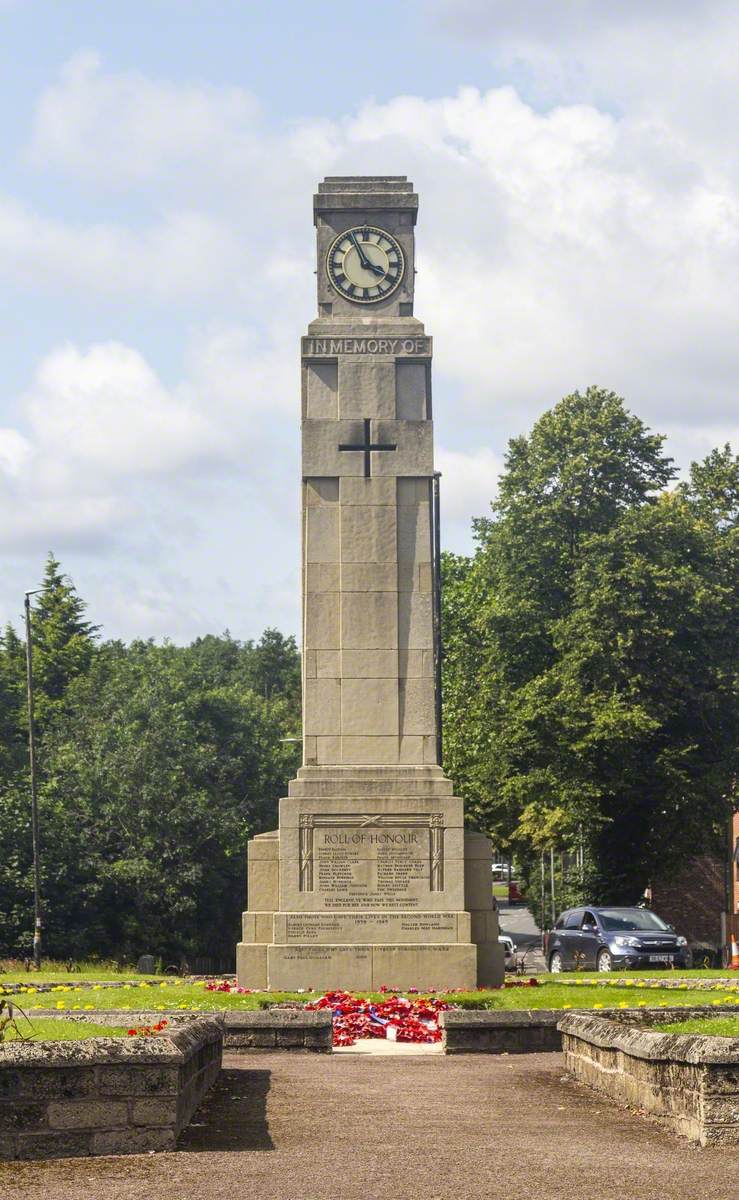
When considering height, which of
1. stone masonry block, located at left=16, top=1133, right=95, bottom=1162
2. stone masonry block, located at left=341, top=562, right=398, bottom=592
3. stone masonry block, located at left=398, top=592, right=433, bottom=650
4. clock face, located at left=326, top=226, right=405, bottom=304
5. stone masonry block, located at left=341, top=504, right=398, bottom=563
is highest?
clock face, located at left=326, top=226, right=405, bottom=304

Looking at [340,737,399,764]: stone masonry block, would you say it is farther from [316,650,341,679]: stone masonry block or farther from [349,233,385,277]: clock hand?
[349,233,385,277]: clock hand

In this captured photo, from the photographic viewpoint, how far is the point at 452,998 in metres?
21.8

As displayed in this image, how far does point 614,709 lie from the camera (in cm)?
4303

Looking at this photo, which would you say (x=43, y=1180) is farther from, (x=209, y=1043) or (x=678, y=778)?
(x=678, y=778)

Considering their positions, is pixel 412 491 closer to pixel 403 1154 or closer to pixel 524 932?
pixel 403 1154

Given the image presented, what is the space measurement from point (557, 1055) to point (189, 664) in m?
57.7

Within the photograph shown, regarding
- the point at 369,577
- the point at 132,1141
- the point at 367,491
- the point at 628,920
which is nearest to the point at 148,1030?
the point at 132,1141

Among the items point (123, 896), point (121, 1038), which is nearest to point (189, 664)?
point (123, 896)

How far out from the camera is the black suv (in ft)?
111

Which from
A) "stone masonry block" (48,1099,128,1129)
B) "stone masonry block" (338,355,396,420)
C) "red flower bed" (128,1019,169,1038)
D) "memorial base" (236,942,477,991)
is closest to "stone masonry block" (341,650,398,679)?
"stone masonry block" (338,355,396,420)

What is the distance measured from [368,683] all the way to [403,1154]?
16170mm

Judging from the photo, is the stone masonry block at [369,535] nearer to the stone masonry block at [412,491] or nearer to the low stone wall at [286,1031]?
the stone masonry block at [412,491]

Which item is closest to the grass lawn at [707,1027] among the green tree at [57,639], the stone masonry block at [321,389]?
the stone masonry block at [321,389]

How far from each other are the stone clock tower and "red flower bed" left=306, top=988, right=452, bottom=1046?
11.1ft
